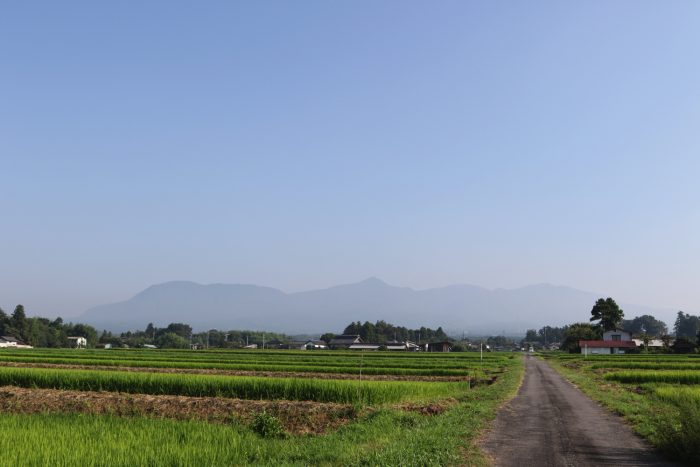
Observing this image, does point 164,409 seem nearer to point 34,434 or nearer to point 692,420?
point 34,434

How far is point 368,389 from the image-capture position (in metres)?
23.0

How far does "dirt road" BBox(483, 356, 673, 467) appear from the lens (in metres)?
11.9

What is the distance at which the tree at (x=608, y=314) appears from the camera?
126 meters

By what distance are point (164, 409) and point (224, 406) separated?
2.42 meters

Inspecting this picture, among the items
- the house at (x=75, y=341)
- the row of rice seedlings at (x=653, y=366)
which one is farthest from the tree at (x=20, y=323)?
the row of rice seedlings at (x=653, y=366)

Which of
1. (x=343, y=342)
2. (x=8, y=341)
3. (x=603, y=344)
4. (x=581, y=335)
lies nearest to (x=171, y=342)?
(x=8, y=341)

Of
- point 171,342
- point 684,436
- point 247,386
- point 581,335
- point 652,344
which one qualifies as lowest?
point 171,342

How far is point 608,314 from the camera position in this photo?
12656 centimetres

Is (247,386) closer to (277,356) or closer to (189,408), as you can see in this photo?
(189,408)

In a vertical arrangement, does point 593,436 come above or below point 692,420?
below

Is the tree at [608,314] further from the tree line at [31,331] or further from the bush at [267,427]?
the tree line at [31,331]

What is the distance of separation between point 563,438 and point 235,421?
34.8 feet

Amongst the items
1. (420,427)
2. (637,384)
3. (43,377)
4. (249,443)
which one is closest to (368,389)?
(420,427)

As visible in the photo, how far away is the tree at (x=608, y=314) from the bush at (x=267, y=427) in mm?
125262
